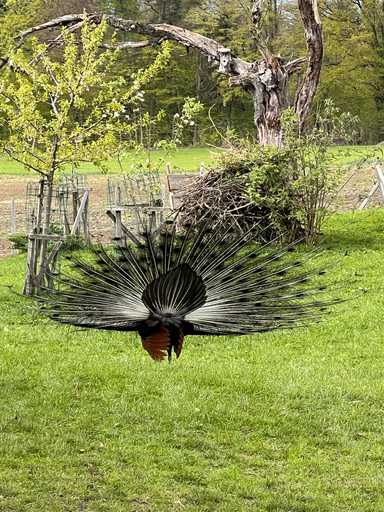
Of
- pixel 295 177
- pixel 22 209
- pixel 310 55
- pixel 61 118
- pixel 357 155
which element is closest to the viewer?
pixel 61 118

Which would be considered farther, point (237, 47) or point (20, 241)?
point (237, 47)

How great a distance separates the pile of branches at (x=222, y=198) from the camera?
16.2m

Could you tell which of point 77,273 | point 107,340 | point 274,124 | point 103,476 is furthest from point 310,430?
point 274,124

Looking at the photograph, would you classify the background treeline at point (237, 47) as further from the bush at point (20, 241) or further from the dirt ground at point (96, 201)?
the bush at point (20, 241)

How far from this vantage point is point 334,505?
19.0 feet

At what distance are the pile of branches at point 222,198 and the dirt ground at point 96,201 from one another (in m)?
2.11

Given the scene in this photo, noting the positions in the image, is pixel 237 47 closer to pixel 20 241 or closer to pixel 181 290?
pixel 20 241

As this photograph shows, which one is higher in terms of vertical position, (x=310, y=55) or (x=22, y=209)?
(x=310, y=55)

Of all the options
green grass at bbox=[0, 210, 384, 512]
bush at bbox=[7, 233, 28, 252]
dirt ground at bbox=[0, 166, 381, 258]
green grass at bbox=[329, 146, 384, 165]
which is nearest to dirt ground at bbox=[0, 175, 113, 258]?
dirt ground at bbox=[0, 166, 381, 258]

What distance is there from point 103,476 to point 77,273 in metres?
1.88

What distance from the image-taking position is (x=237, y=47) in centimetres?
5706

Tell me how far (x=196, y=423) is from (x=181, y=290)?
121 inches

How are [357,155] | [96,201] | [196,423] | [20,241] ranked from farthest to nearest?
[96,201]
[357,155]
[20,241]
[196,423]

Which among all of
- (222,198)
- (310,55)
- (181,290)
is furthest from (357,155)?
(181,290)
